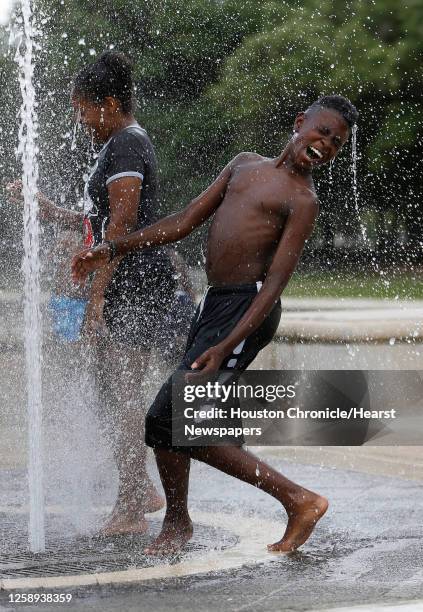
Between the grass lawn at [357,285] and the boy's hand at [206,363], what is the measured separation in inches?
512

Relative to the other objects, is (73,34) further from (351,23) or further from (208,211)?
(208,211)

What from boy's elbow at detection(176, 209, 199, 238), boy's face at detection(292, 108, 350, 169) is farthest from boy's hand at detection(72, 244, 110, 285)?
boy's face at detection(292, 108, 350, 169)

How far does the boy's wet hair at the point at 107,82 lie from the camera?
4.70 metres

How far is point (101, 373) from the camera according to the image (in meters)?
4.63

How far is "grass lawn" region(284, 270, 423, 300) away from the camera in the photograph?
18703 mm

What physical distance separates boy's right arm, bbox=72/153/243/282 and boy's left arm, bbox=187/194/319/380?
342 mm

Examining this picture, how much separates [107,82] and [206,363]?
4.27 feet

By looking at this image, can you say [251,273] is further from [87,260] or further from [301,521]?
[301,521]

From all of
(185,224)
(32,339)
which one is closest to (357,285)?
(32,339)

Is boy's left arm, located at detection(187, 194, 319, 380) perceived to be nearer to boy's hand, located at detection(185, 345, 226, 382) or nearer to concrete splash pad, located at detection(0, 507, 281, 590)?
boy's hand, located at detection(185, 345, 226, 382)

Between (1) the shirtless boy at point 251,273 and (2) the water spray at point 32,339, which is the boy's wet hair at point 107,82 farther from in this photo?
(1) the shirtless boy at point 251,273

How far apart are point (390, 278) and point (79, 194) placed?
794cm

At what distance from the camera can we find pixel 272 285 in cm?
397

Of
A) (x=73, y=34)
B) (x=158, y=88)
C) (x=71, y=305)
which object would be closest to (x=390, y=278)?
(x=158, y=88)
